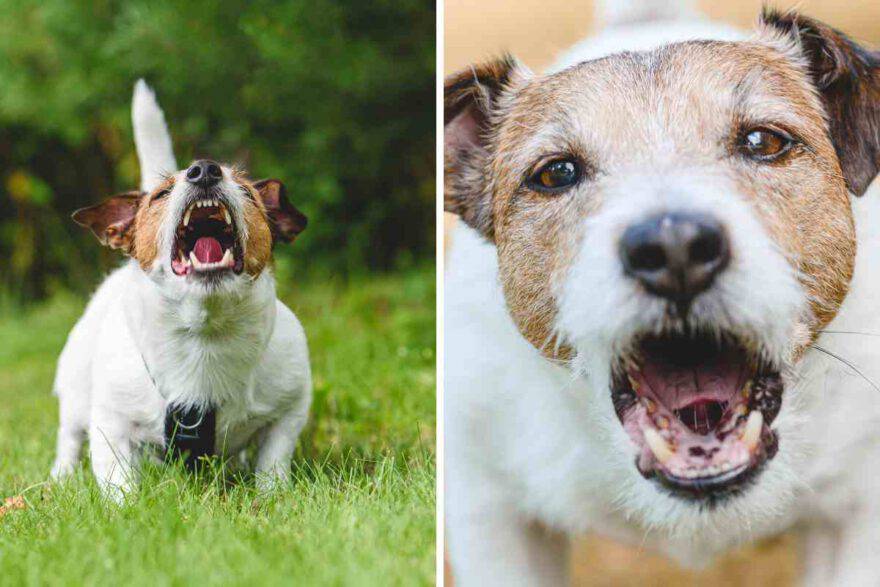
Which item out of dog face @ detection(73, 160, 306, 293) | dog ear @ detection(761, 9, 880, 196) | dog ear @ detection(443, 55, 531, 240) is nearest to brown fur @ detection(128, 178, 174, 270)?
dog face @ detection(73, 160, 306, 293)

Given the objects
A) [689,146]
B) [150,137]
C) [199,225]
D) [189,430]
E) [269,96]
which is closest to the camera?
[689,146]

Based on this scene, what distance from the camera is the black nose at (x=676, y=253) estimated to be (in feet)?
7.63

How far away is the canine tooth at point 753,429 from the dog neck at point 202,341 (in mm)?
1515

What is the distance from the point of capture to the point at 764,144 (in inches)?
104

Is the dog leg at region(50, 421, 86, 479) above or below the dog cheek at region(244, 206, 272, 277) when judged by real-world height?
below

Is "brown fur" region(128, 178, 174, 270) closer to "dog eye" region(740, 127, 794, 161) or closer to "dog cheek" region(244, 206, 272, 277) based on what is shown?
"dog cheek" region(244, 206, 272, 277)

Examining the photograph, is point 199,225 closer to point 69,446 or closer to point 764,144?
point 69,446

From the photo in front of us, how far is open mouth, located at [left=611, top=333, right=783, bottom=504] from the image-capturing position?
103 inches

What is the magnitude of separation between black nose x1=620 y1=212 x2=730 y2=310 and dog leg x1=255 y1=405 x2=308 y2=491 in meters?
1.51

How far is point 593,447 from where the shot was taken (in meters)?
2.96

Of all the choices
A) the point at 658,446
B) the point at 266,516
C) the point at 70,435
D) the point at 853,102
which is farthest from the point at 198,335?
the point at 853,102

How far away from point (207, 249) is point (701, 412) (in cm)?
153

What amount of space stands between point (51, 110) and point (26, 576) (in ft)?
16.4

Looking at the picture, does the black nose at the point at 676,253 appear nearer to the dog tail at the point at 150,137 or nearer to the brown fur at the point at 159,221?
the brown fur at the point at 159,221
